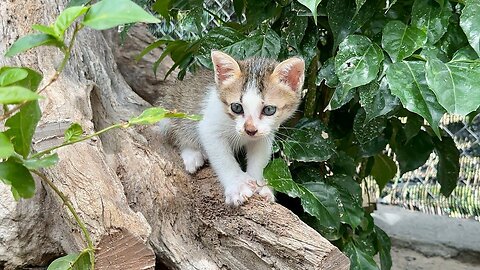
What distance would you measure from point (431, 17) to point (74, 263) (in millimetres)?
1132

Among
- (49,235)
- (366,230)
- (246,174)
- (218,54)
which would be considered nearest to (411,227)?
(366,230)

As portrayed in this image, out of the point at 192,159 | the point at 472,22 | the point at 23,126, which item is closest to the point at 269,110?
the point at 192,159

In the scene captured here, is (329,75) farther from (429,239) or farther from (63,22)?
(429,239)

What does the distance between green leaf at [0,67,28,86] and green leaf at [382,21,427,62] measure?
3.41 feet

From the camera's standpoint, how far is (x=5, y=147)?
0.99 meters

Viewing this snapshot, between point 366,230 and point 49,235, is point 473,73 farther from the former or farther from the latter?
point 49,235

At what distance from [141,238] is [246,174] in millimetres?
712

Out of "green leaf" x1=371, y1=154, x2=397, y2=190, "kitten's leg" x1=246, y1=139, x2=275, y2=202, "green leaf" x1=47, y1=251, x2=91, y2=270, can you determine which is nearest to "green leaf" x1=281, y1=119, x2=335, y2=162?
"kitten's leg" x1=246, y1=139, x2=275, y2=202

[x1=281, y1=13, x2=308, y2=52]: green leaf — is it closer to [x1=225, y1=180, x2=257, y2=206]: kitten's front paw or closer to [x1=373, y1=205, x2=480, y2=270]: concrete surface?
[x1=225, y1=180, x2=257, y2=206]: kitten's front paw

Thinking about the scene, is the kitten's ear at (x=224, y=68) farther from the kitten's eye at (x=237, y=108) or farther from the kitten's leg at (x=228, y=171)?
the kitten's leg at (x=228, y=171)

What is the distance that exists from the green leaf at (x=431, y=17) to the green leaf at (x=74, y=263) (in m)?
1.05

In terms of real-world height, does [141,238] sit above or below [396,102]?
below

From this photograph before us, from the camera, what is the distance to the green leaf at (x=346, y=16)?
1896 mm

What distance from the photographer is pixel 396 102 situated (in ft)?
5.87
